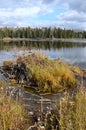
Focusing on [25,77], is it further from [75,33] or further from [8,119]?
[75,33]

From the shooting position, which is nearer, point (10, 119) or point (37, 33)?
point (10, 119)

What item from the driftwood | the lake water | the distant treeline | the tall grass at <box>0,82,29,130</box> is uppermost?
the tall grass at <box>0,82,29,130</box>

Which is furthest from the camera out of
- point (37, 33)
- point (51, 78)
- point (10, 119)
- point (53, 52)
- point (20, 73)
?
point (37, 33)

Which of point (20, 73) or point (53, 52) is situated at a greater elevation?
point (20, 73)

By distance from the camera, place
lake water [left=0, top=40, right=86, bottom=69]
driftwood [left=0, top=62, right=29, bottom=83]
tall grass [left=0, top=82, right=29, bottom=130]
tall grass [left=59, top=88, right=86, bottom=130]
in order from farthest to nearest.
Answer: lake water [left=0, top=40, right=86, bottom=69]
driftwood [left=0, top=62, right=29, bottom=83]
tall grass [left=0, top=82, right=29, bottom=130]
tall grass [left=59, top=88, right=86, bottom=130]

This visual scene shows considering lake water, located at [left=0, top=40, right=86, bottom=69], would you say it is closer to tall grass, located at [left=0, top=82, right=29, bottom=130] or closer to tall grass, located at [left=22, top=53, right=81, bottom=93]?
tall grass, located at [left=22, top=53, right=81, bottom=93]

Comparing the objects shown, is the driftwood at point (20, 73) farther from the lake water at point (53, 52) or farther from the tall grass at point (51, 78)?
the lake water at point (53, 52)

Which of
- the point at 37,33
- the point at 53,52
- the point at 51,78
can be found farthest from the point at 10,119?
the point at 37,33

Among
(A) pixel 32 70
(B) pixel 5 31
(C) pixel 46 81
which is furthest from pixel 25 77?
(B) pixel 5 31

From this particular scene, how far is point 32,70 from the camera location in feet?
44.8

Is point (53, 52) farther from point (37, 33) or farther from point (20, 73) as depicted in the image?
point (37, 33)

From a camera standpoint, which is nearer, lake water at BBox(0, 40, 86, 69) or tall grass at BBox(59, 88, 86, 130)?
tall grass at BBox(59, 88, 86, 130)

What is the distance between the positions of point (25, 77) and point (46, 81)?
2.23m

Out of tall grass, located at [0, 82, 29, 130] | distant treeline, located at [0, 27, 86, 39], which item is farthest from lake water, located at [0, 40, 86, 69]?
distant treeline, located at [0, 27, 86, 39]
